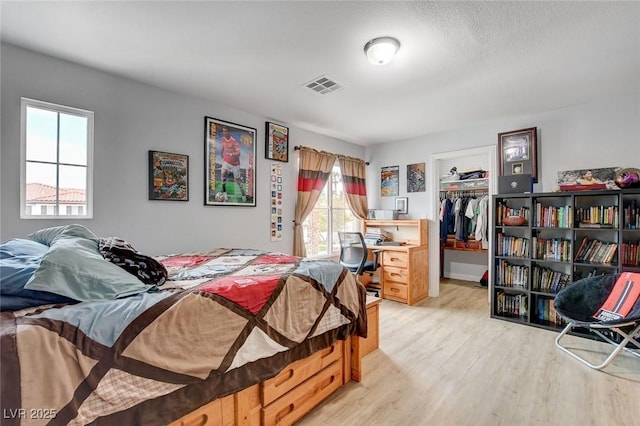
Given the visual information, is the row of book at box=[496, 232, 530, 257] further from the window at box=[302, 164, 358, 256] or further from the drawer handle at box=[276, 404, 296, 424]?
the drawer handle at box=[276, 404, 296, 424]

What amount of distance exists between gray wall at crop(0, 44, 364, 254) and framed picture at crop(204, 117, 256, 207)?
0.23 feet

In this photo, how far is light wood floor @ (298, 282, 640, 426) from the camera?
5.63ft

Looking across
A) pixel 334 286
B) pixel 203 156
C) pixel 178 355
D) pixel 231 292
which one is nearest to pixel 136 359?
pixel 178 355

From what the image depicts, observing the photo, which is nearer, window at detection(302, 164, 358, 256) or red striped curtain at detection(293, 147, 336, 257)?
red striped curtain at detection(293, 147, 336, 257)

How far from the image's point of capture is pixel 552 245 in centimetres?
311

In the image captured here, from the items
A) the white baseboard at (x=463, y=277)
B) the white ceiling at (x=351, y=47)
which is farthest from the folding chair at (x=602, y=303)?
the white baseboard at (x=463, y=277)

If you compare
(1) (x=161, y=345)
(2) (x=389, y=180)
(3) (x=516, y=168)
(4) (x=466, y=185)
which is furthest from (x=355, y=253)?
(1) (x=161, y=345)

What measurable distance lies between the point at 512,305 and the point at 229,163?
12.0ft

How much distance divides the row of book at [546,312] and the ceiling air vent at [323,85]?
318cm

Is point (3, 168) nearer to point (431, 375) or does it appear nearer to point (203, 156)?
point (203, 156)

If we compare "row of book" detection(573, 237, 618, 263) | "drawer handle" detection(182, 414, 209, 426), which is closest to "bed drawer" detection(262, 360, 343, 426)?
"drawer handle" detection(182, 414, 209, 426)

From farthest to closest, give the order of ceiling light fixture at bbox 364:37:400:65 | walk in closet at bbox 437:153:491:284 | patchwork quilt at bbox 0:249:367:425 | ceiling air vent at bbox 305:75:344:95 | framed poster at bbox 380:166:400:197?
1. walk in closet at bbox 437:153:491:284
2. framed poster at bbox 380:166:400:197
3. ceiling air vent at bbox 305:75:344:95
4. ceiling light fixture at bbox 364:37:400:65
5. patchwork quilt at bbox 0:249:367:425

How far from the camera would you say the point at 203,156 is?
301 centimetres

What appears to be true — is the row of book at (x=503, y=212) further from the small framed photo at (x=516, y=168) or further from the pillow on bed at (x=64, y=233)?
the pillow on bed at (x=64, y=233)
